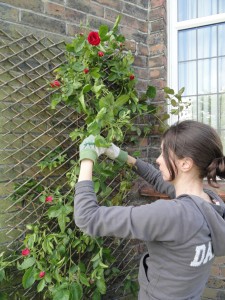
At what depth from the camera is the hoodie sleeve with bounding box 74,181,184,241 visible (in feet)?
3.83

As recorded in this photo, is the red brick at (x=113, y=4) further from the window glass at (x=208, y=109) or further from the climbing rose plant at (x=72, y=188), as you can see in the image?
the window glass at (x=208, y=109)

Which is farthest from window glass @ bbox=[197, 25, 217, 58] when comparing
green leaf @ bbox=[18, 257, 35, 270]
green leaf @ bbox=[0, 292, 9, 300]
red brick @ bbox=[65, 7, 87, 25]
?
green leaf @ bbox=[0, 292, 9, 300]

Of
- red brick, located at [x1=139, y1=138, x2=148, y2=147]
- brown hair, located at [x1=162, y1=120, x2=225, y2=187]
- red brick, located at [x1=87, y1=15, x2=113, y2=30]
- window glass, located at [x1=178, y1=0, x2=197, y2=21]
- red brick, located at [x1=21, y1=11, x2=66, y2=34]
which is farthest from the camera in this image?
window glass, located at [x1=178, y1=0, x2=197, y2=21]

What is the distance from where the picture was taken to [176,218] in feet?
3.85

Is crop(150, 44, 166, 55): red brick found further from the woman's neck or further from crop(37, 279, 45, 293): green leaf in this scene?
crop(37, 279, 45, 293): green leaf

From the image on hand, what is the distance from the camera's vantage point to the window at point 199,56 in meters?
2.50

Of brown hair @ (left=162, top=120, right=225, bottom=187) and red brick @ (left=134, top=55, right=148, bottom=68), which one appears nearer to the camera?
brown hair @ (left=162, top=120, right=225, bottom=187)

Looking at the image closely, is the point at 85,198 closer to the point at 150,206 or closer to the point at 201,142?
the point at 150,206

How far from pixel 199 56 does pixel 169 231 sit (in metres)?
1.78

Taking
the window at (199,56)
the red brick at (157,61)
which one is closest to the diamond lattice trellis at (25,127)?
the red brick at (157,61)

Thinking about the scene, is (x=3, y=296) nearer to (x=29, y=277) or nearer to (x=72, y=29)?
(x=29, y=277)

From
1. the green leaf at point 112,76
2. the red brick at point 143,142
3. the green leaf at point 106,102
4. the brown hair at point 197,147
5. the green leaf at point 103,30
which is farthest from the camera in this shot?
the red brick at point 143,142

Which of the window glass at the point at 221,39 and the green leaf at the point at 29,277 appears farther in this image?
the window glass at the point at 221,39

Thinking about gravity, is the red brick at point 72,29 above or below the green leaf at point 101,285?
above
